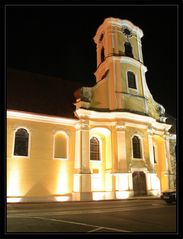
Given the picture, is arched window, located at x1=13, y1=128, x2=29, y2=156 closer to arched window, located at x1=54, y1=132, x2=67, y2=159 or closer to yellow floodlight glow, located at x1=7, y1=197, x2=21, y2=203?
arched window, located at x1=54, y1=132, x2=67, y2=159

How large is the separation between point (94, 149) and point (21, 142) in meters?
7.21

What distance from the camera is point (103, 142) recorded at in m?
25.5

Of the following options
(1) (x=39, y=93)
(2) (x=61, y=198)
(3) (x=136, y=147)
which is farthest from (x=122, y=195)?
(1) (x=39, y=93)

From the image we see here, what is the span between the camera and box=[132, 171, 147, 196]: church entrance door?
23880 mm

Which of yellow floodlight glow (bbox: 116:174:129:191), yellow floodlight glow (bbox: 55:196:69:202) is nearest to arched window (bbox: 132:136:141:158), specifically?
yellow floodlight glow (bbox: 116:174:129:191)

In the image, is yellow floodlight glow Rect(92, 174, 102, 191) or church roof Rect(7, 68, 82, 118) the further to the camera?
yellow floodlight glow Rect(92, 174, 102, 191)

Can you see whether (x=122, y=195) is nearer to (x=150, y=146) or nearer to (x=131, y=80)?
(x=150, y=146)

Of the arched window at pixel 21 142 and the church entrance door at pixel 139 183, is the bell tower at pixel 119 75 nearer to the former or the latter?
the arched window at pixel 21 142

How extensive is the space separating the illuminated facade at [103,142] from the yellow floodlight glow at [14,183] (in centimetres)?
5

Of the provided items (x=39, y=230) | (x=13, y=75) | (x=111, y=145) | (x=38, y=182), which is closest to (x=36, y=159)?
(x=38, y=182)

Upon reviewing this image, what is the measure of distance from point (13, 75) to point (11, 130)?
7.55 meters

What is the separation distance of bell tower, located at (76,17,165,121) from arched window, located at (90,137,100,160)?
3.15 m

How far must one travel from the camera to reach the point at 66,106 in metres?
25.5

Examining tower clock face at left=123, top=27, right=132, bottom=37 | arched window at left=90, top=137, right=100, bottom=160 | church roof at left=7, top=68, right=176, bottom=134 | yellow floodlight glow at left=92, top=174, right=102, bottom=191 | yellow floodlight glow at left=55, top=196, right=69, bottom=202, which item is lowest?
yellow floodlight glow at left=55, top=196, right=69, bottom=202
